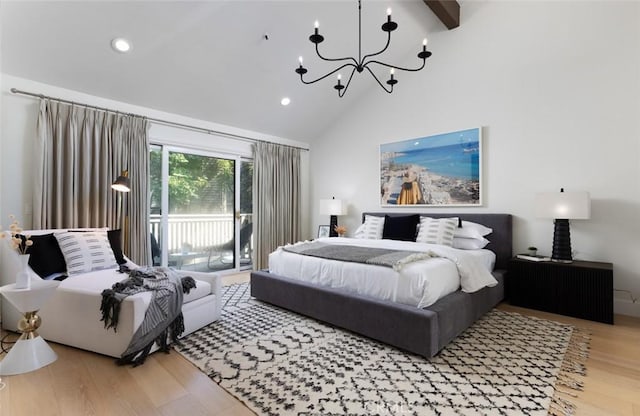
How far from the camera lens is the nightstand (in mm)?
2860

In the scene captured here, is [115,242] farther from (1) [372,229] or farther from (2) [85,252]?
(1) [372,229]

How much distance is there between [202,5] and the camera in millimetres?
3039

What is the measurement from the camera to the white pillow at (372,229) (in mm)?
4395

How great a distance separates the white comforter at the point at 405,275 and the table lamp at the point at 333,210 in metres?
1.98

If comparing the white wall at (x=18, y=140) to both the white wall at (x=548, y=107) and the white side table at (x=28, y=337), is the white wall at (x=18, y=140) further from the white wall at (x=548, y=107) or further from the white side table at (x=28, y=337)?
the white wall at (x=548, y=107)

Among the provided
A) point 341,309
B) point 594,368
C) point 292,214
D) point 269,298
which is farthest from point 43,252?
point 594,368

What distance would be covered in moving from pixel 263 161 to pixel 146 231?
2211mm

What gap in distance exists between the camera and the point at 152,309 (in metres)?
2.23

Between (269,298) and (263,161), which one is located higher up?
(263,161)

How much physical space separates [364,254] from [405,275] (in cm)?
60

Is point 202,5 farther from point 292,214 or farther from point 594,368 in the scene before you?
point 594,368

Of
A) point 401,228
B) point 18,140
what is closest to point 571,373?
point 401,228

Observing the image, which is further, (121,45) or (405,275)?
(121,45)

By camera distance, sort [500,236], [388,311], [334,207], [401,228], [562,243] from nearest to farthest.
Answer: [388,311] < [562,243] < [500,236] < [401,228] < [334,207]
